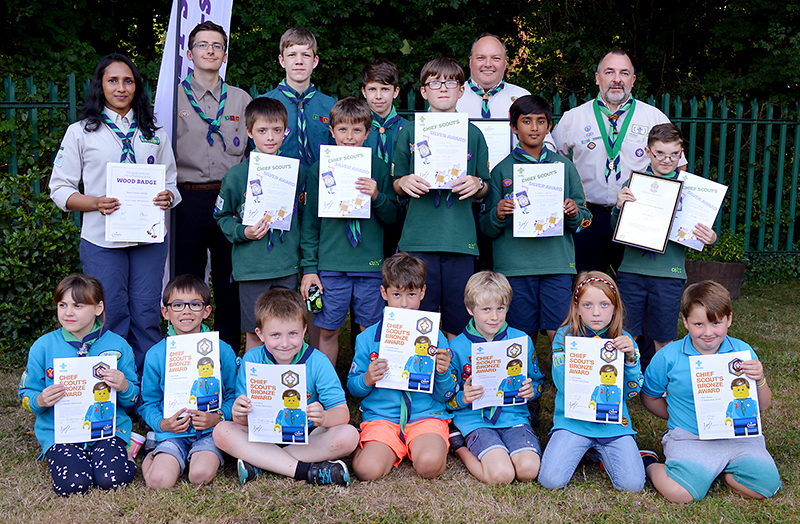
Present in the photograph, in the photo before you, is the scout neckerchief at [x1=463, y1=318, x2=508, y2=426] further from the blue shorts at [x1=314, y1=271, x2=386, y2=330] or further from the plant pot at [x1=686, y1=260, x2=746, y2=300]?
the plant pot at [x1=686, y1=260, x2=746, y2=300]

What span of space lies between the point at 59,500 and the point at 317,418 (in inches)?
51.7

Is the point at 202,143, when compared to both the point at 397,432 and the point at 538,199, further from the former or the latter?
the point at 397,432

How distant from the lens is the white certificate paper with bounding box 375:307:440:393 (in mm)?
3869

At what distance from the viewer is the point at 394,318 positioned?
3879mm

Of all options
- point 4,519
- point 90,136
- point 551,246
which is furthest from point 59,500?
point 551,246

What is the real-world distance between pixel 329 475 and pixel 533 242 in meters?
2.01

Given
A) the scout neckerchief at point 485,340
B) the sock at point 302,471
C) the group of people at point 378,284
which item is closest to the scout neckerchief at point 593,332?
the group of people at point 378,284

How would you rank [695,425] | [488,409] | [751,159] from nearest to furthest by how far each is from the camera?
[695,425] → [488,409] → [751,159]

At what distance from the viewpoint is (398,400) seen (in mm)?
4027

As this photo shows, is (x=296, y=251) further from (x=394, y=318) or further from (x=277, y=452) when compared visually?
(x=277, y=452)

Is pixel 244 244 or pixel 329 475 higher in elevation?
pixel 244 244

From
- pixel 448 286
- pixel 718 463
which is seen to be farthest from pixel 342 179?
pixel 718 463

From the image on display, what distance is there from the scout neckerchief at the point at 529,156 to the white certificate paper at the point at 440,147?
45 cm

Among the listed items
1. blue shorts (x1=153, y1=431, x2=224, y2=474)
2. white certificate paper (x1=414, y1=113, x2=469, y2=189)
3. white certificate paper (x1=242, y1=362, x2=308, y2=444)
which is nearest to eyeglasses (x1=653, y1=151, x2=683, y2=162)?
white certificate paper (x1=414, y1=113, x2=469, y2=189)
